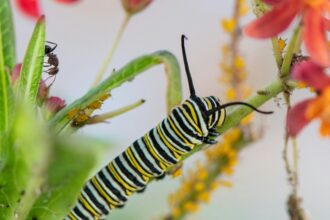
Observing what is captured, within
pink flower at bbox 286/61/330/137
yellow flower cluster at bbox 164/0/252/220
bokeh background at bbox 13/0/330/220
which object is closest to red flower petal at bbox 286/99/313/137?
pink flower at bbox 286/61/330/137

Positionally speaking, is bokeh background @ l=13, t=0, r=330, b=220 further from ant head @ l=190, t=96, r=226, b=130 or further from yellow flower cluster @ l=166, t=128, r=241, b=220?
ant head @ l=190, t=96, r=226, b=130

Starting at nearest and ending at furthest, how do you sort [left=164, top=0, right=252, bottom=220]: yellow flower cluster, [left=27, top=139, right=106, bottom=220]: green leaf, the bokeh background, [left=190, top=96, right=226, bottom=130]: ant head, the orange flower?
[left=27, top=139, right=106, bottom=220]: green leaf < the orange flower < [left=190, top=96, right=226, bottom=130]: ant head < [left=164, top=0, right=252, bottom=220]: yellow flower cluster < the bokeh background

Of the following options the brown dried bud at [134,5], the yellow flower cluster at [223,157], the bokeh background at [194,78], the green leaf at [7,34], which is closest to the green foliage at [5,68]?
the green leaf at [7,34]

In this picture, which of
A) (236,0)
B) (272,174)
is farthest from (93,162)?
(272,174)

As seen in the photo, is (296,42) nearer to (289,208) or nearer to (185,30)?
(289,208)

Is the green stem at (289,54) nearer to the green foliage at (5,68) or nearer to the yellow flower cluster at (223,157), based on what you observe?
the green foliage at (5,68)

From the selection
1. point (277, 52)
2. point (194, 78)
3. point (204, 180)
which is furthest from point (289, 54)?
point (194, 78)

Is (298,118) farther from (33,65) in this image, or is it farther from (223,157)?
(223,157)
